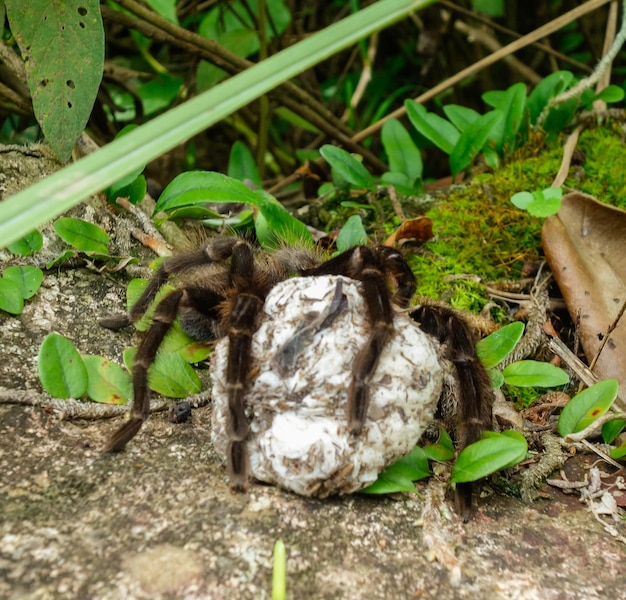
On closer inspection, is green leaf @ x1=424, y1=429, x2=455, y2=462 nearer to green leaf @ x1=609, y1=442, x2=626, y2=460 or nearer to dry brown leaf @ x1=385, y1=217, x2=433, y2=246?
green leaf @ x1=609, y1=442, x2=626, y2=460

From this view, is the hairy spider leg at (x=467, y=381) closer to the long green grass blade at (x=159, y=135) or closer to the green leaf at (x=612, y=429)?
the green leaf at (x=612, y=429)

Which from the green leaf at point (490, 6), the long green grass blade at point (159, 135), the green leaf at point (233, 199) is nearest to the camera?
the long green grass blade at point (159, 135)

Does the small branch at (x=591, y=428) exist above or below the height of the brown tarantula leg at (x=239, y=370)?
below

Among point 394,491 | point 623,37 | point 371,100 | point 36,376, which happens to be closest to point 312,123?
point 371,100

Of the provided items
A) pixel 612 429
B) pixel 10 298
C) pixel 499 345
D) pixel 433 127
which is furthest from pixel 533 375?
pixel 10 298

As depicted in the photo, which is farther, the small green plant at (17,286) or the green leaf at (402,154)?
the green leaf at (402,154)

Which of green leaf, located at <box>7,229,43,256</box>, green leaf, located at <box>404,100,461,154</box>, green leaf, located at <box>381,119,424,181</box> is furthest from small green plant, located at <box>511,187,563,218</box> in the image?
green leaf, located at <box>7,229,43,256</box>

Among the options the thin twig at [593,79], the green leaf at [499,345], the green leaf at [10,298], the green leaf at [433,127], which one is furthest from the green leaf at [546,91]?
the green leaf at [10,298]

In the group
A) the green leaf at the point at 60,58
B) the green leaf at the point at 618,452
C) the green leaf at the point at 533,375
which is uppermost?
the green leaf at the point at 60,58
